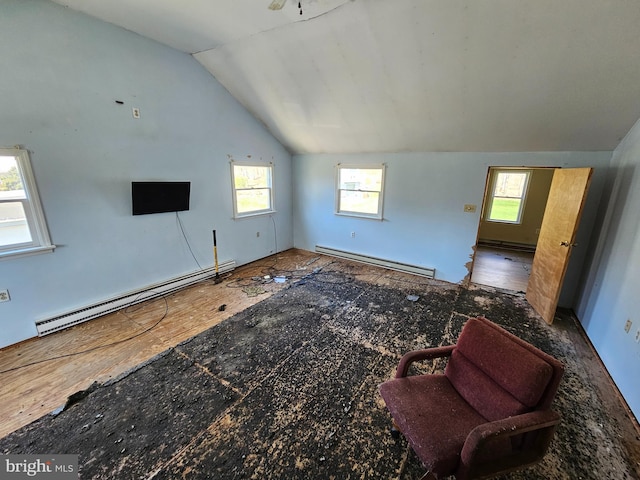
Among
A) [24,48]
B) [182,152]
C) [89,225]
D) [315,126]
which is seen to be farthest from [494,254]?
[24,48]

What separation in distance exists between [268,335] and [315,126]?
338 centimetres

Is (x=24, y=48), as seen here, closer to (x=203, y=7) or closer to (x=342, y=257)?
(x=203, y=7)

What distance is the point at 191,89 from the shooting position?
3.73m

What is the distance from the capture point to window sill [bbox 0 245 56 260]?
→ 2555 mm

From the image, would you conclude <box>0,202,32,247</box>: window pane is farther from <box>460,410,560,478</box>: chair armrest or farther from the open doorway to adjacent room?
the open doorway to adjacent room

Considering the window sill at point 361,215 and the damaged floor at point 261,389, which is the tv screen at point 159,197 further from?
the window sill at point 361,215

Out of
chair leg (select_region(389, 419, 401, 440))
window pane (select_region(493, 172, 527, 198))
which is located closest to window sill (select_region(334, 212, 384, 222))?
chair leg (select_region(389, 419, 401, 440))

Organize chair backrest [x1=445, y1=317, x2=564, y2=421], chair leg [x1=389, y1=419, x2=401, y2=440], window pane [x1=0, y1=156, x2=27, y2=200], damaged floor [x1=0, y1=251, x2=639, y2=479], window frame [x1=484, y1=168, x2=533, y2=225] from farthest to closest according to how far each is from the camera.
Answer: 1. window frame [x1=484, y1=168, x2=533, y2=225]
2. window pane [x1=0, y1=156, x2=27, y2=200]
3. chair leg [x1=389, y1=419, x2=401, y2=440]
4. damaged floor [x1=0, y1=251, x2=639, y2=479]
5. chair backrest [x1=445, y1=317, x2=564, y2=421]

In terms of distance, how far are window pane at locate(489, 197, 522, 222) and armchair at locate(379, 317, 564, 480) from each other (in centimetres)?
608

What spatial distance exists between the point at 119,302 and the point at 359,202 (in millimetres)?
4103

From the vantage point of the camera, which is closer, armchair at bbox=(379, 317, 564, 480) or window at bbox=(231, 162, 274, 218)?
armchair at bbox=(379, 317, 564, 480)

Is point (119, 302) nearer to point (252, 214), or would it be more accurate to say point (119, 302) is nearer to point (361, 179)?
point (252, 214)

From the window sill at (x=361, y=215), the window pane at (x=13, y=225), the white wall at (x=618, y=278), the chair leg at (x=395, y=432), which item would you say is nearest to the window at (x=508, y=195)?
the white wall at (x=618, y=278)

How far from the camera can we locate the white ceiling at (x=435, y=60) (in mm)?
2215
